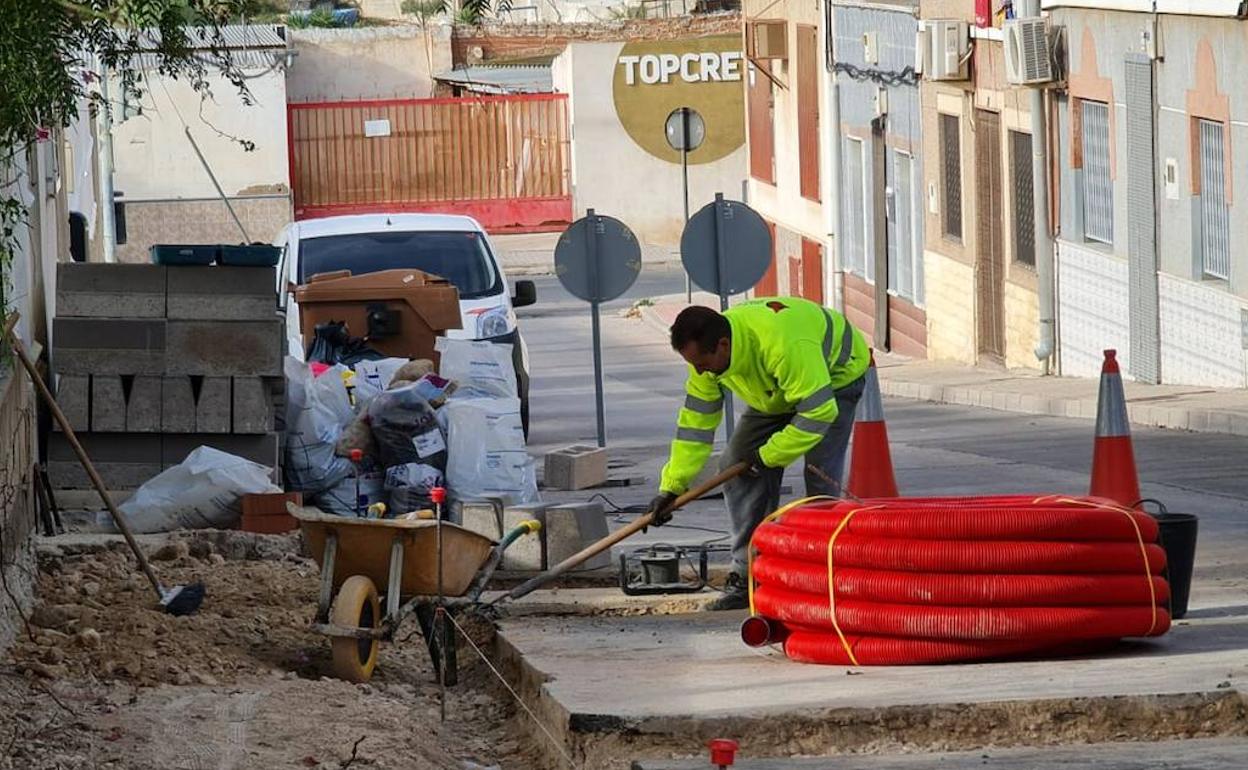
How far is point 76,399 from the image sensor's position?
12.9 metres

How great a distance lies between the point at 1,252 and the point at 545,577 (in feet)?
8.97

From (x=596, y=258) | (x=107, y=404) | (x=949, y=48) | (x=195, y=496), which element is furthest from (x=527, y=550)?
(x=949, y=48)

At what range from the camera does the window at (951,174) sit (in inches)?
1068

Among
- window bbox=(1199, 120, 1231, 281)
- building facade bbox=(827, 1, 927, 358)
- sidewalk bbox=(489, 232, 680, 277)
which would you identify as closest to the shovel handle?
window bbox=(1199, 120, 1231, 281)

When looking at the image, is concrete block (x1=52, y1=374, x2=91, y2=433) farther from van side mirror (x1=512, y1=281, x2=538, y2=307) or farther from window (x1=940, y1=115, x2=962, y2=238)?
window (x1=940, y1=115, x2=962, y2=238)

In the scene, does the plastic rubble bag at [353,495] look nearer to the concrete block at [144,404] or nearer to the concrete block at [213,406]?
the concrete block at [213,406]

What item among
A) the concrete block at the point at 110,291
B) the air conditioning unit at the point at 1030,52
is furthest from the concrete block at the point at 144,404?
the air conditioning unit at the point at 1030,52

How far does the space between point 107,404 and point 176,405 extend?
0.40 metres

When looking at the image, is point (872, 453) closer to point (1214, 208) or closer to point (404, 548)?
point (404, 548)

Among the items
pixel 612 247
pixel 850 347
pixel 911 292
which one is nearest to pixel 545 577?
pixel 850 347

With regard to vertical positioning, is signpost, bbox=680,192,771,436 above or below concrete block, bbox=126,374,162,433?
above

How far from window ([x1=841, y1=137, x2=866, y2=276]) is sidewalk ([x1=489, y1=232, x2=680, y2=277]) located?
912cm

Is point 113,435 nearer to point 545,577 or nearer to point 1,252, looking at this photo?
point 545,577

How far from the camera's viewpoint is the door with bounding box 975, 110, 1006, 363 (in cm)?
2548
